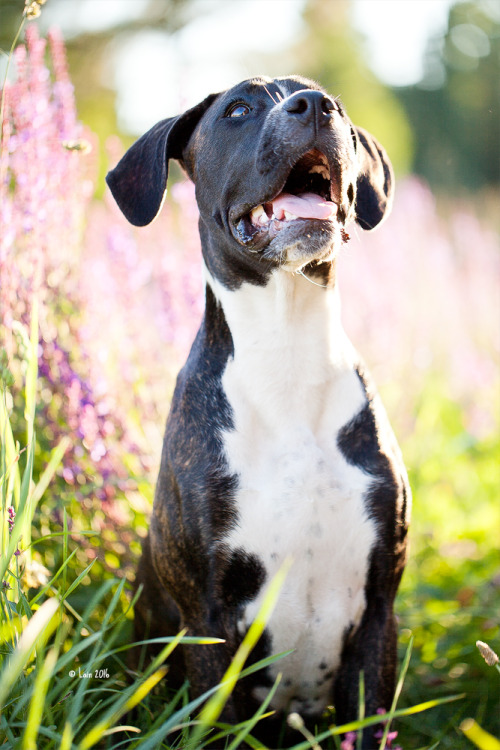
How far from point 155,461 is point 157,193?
50.7 inches

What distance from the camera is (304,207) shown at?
2.05 metres

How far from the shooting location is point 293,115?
1938mm

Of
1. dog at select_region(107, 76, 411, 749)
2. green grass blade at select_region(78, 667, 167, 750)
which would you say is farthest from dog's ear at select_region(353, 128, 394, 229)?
green grass blade at select_region(78, 667, 167, 750)

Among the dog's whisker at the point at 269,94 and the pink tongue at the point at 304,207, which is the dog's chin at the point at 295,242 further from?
the dog's whisker at the point at 269,94

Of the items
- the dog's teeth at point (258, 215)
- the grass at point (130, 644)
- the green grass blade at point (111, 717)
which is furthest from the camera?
the dog's teeth at point (258, 215)

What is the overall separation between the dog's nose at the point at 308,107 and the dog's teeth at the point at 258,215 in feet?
0.87

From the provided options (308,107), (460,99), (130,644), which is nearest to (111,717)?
(130,644)

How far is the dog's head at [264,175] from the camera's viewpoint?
1957mm

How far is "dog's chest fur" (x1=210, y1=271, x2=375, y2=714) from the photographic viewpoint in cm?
201

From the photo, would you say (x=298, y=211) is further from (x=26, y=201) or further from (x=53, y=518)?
(x=53, y=518)

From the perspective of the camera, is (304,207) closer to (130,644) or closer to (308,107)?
(308,107)

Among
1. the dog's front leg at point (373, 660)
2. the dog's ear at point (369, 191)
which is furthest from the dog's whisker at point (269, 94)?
the dog's front leg at point (373, 660)

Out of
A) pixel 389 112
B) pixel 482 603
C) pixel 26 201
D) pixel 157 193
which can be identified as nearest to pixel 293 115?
pixel 157 193

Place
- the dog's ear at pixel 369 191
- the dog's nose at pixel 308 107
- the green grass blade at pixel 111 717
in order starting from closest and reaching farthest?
the green grass blade at pixel 111 717 → the dog's nose at pixel 308 107 → the dog's ear at pixel 369 191
